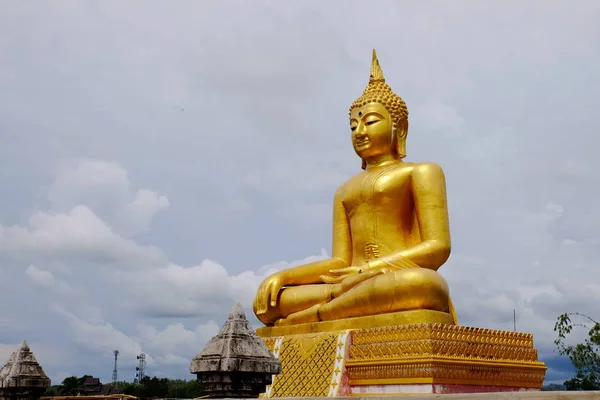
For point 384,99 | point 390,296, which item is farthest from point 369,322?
point 384,99

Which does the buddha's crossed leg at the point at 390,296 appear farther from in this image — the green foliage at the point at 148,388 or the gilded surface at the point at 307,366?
the green foliage at the point at 148,388

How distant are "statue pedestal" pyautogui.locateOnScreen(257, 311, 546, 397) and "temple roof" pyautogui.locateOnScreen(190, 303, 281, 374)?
7.90ft

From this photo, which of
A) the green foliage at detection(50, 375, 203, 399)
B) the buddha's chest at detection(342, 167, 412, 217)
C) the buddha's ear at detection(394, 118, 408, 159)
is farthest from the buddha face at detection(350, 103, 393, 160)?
the green foliage at detection(50, 375, 203, 399)

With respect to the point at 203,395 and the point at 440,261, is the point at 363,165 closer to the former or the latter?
the point at 440,261

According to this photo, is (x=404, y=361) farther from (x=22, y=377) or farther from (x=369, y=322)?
(x=22, y=377)

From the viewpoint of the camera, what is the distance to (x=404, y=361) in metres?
8.61

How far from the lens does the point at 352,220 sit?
1140 centimetres

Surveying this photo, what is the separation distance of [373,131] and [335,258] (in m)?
2.20

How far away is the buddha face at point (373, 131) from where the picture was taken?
11.3 meters

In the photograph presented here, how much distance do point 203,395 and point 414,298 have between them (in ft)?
11.6

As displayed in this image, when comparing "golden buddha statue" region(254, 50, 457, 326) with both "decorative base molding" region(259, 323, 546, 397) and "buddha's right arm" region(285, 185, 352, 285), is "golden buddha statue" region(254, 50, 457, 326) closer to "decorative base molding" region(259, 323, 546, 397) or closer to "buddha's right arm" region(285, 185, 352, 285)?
"buddha's right arm" region(285, 185, 352, 285)

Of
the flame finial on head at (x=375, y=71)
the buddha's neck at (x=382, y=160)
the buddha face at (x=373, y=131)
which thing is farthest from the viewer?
the flame finial on head at (x=375, y=71)

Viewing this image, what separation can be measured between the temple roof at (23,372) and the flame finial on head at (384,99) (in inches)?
257

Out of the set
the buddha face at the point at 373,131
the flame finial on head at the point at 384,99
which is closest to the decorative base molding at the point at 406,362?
the buddha face at the point at 373,131
